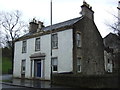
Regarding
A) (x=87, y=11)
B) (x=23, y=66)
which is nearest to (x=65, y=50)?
(x=87, y=11)

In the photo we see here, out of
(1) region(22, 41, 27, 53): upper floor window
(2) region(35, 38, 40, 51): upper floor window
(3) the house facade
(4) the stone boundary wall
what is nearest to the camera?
(4) the stone boundary wall

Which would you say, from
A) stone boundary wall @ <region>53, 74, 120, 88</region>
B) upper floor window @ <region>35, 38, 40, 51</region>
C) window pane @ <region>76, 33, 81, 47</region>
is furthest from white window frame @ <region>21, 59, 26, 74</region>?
stone boundary wall @ <region>53, 74, 120, 88</region>

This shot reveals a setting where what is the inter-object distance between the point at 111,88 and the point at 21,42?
19.2 metres

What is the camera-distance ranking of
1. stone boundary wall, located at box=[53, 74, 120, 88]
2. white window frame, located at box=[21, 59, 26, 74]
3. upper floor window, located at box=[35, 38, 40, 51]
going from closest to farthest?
1. stone boundary wall, located at box=[53, 74, 120, 88]
2. upper floor window, located at box=[35, 38, 40, 51]
3. white window frame, located at box=[21, 59, 26, 74]

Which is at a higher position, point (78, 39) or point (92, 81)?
point (78, 39)

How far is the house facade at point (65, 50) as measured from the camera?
24.6 meters

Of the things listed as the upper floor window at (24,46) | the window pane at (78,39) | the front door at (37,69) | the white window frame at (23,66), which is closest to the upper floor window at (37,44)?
the front door at (37,69)

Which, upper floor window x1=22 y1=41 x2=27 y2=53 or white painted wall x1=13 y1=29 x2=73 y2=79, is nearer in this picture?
white painted wall x1=13 y1=29 x2=73 y2=79

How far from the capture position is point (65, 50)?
24828 mm

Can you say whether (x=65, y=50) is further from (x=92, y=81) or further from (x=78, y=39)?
(x=92, y=81)

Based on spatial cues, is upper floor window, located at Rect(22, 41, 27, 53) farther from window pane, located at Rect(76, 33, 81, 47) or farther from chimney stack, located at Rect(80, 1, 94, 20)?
chimney stack, located at Rect(80, 1, 94, 20)

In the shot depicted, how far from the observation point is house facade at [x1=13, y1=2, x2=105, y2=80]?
24625 millimetres

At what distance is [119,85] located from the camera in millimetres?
17562

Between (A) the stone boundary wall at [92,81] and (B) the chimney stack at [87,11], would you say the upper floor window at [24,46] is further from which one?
(A) the stone boundary wall at [92,81]
